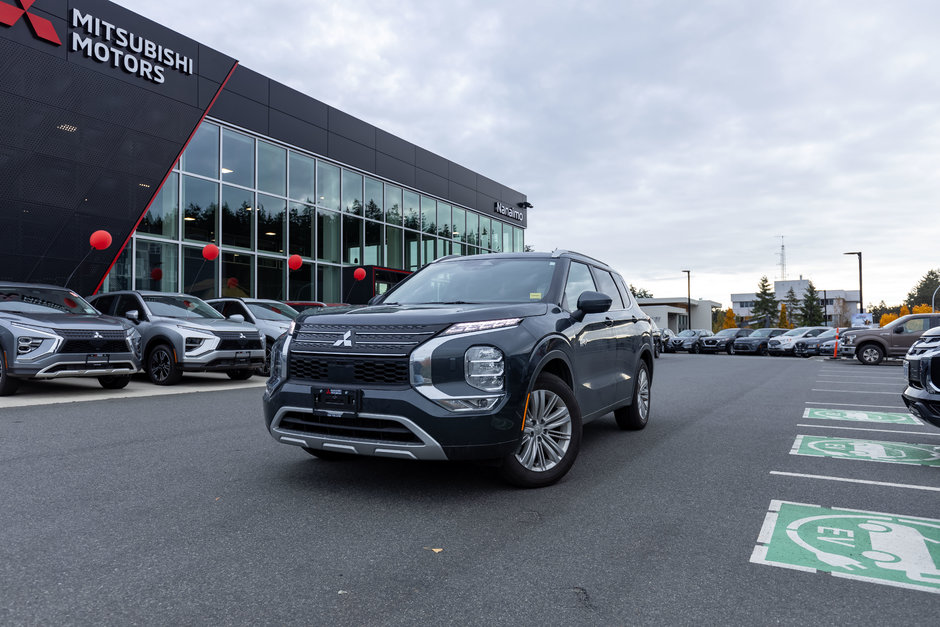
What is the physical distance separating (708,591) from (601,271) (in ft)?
13.7

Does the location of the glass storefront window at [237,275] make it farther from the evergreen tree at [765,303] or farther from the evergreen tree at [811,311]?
the evergreen tree at [765,303]

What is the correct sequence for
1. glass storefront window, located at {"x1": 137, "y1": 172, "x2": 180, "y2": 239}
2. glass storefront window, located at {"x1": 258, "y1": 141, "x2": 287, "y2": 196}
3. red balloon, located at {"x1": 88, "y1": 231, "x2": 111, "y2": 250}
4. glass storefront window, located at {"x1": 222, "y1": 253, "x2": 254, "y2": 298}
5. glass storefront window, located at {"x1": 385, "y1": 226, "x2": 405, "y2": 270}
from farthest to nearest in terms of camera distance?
glass storefront window, located at {"x1": 385, "y1": 226, "x2": 405, "y2": 270} → glass storefront window, located at {"x1": 258, "y1": 141, "x2": 287, "y2": 196} → glass storefront window, located at {"x1": 222, "y1": 253, "x2": 254, "y2": 298} → glass storefront window, located at {"x1": 137, "y1": 172, "x2": 180, "y2": 239} → red balloon, located at {"x1": 88, "y1": 231, "x2": 111, "y2": 250}

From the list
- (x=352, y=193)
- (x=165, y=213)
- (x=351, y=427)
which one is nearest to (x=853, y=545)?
(x=351, y=427)

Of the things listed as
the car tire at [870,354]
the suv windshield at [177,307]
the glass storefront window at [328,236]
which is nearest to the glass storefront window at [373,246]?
the glass storefront window at [328,236]

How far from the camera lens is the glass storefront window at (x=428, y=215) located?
31.4 m

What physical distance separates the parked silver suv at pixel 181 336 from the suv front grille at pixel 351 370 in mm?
7805

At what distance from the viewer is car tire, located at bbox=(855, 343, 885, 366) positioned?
A: 76.1 feet

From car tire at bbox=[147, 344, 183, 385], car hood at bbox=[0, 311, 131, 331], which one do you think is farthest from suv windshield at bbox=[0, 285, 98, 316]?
car tire at bbox=[147, 344, 183, 385]

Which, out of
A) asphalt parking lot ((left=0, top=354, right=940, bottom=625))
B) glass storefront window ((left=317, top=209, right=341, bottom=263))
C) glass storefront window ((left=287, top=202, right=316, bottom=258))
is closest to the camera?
asphalt parking lot ((left=0, top=354, right=940, bottom=625))

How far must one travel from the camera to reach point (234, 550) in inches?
133

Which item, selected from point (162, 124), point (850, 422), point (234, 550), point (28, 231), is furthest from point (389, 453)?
point (162, 124)

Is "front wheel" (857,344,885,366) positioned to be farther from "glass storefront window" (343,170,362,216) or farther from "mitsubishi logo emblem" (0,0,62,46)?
"mitsubishi logo emblem" (0,0,62,46)

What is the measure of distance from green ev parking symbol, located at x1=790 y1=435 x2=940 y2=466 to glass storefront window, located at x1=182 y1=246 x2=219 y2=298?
17.7m

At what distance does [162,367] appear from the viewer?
39.0 ft
